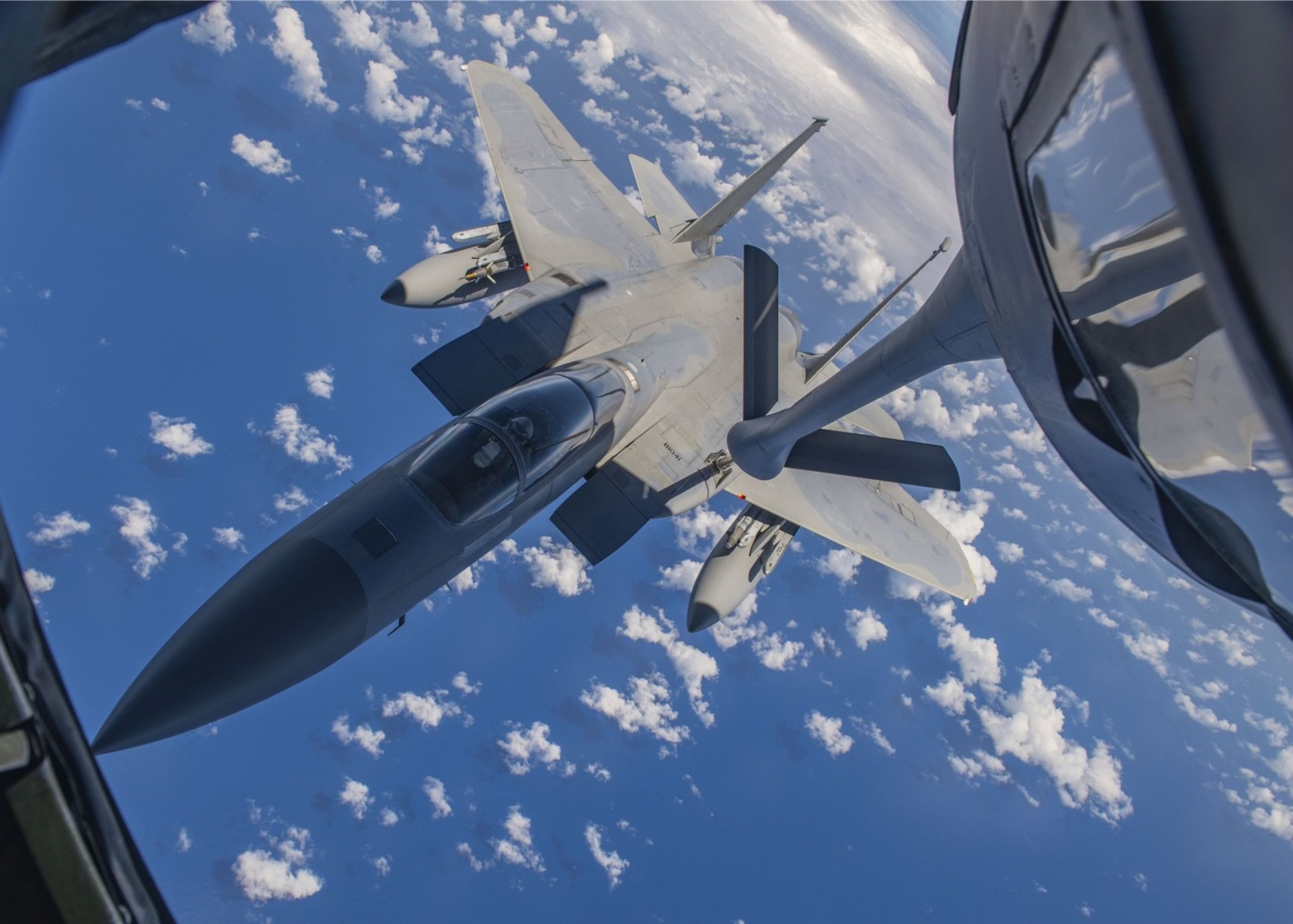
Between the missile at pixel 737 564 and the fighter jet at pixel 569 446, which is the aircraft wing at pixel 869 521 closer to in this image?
the fighter jet at pixel 569 446

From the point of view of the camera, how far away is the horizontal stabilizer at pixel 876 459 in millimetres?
6035

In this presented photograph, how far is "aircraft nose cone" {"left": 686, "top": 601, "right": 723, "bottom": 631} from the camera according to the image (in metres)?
10.0

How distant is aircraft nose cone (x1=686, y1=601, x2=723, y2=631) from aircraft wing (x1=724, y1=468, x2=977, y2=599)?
1.91m

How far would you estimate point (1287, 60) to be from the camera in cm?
99

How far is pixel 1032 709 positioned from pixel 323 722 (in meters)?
32.2

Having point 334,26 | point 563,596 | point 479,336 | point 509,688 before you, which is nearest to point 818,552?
point 563,596

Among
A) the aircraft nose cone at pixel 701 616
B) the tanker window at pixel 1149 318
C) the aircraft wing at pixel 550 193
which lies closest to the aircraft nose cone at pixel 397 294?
the aircraft wing at pixel 550 193

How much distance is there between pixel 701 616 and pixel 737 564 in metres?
1.23

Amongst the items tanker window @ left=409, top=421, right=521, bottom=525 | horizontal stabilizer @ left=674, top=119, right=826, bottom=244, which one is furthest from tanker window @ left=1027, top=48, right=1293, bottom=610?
horizontal stabilizer @ left=674, top=119, right=826, bottom=244

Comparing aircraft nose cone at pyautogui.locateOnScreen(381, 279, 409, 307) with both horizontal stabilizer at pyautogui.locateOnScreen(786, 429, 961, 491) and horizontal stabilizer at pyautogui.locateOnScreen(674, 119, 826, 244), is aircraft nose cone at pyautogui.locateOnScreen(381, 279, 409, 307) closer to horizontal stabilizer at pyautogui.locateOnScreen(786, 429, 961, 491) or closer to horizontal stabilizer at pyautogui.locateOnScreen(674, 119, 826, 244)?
horizontal stabilizer at pyautogui.locateOnScreen(674, 119, 826, 244)

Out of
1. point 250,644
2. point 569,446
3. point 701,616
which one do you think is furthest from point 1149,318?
point 701,616

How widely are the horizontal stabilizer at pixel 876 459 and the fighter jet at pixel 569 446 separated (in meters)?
0.02

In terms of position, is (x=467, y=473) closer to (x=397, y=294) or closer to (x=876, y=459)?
(x=876, y=459)

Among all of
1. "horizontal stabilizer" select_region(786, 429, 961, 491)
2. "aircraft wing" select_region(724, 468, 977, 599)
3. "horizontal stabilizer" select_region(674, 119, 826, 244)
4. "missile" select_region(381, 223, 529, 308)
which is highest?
"missile" select_region(381, 223, 529, 308)
